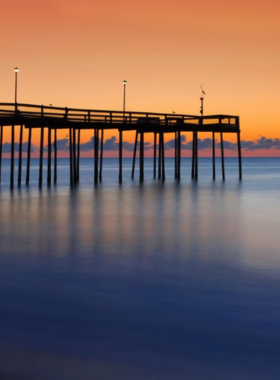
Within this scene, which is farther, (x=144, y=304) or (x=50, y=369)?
(x=144, y=304)

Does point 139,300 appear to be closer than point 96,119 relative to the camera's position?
Yes

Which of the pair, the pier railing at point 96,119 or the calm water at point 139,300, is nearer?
the calm water at point 139,300

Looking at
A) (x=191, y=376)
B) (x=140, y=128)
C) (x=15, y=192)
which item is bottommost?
(x=191, y=376)

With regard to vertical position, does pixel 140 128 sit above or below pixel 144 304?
above

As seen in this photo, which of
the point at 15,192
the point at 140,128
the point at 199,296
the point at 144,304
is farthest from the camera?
the point at 140,128

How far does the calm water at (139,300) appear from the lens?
7496 mm

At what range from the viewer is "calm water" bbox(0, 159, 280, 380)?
750 centimetres

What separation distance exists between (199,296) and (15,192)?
2894cm

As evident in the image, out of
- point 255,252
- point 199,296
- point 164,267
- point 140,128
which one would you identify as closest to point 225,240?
point 255,252

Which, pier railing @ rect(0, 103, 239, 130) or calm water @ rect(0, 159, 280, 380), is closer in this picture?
calm water @ rect(0, 159, 280, 380)

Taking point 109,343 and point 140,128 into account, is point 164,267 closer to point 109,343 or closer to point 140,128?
point 109,343

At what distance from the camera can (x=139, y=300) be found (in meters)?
10.8

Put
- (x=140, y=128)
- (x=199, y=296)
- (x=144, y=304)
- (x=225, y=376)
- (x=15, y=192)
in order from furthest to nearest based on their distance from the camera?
1. (x=140, y=128)
2. (x=15, y=192)
3. (x=199, y=296)
4. (x=144, y=304)
5. (x=225, y=376)

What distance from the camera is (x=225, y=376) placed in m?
7.04
